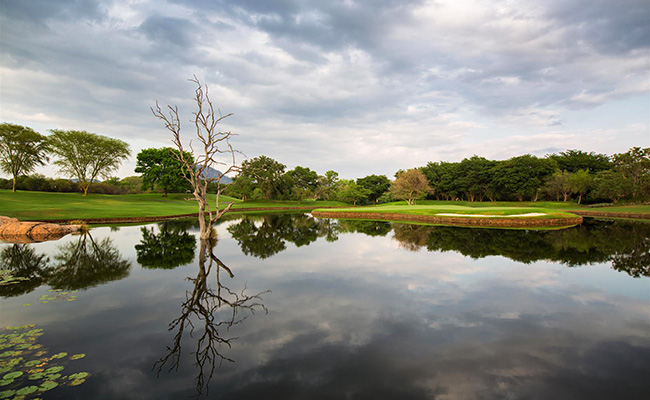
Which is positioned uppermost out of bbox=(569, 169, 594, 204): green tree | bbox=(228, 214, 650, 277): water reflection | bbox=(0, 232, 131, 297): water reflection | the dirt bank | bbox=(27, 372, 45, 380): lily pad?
bbox=(569, 169, 594, 204): green tree

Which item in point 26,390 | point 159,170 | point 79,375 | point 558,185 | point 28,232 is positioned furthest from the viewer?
point 159,170

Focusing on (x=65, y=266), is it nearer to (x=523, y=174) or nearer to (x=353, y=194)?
(x=353, y=194)

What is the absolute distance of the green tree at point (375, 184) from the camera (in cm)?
9294

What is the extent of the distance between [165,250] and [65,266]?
14.5 ft

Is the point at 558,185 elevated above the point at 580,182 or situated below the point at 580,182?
below

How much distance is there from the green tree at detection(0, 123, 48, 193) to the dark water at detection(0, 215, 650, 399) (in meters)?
49.8

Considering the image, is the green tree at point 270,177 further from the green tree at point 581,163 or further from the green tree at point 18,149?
the green tree at point 581,163

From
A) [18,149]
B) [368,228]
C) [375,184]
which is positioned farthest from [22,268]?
[375,184]

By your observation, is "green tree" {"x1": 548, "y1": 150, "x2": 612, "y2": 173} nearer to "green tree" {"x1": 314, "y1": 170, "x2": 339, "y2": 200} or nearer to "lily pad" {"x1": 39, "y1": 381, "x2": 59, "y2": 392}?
"green tree" {"x1": 314, "y1": 170, "x2": 339, "y2": 200}

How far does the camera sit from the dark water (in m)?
4.65

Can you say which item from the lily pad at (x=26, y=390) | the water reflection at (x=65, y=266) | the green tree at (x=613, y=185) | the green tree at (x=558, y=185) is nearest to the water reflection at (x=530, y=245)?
the water reflection at (x=65, y=266)

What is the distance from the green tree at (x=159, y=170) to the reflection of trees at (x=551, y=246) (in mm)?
61428

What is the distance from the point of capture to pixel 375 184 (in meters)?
94.5

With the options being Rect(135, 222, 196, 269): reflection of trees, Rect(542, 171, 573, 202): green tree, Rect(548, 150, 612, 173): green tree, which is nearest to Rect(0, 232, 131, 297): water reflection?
Rect(135, 222, 196, 269): reflection of trees
